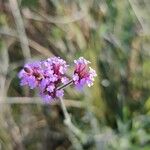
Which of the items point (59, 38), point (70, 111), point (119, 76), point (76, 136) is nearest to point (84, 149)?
point (76, 136)

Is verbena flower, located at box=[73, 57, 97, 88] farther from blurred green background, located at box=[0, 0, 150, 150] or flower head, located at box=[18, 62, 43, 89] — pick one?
blurred green background, located at box=[0, 0, 150, 150]

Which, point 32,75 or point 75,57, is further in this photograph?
point 75,57

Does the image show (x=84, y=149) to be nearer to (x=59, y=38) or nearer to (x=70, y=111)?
(x=70, y=111)

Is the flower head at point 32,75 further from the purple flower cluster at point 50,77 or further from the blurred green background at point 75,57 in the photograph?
the blurred green background at point 75,57

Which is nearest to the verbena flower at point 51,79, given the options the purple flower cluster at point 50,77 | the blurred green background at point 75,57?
the purple flower cluster at point 50,77

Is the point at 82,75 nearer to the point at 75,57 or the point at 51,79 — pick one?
the point at 51,79

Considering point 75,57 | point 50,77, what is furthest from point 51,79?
point 75,57
